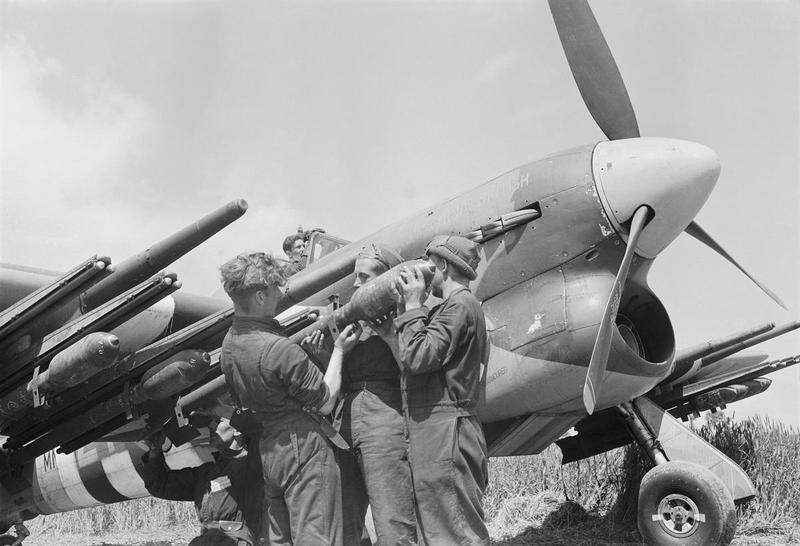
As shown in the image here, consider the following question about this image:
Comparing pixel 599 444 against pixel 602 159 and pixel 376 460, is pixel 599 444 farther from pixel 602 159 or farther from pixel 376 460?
pixel 376 460

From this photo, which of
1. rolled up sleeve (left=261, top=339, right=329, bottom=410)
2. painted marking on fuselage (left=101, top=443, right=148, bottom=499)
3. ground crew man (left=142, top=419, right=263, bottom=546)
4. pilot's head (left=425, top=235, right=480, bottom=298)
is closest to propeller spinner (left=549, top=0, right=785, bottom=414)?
pilot's head (left=425, top=235, right=480, bottom=298)

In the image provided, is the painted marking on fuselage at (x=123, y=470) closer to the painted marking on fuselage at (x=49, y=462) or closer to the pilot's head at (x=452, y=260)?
the painted marking on fuselage at (x=49, y=462)

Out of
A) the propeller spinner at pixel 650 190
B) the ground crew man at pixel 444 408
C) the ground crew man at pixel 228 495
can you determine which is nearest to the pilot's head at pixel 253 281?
the ground crew man at pixel 444 408

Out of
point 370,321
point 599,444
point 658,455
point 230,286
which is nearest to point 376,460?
point 370,321

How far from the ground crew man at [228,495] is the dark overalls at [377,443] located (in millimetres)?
1259

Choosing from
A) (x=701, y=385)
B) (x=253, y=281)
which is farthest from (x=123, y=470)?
(x=701, y=385)

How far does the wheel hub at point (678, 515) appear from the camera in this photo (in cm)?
626

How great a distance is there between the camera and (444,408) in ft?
11.9

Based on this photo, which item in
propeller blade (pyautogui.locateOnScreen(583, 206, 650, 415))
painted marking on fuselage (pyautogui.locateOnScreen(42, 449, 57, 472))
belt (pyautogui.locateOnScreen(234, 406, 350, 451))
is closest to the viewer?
belt (pyautogui.locateOnScreen(234, 406, 350, 451))

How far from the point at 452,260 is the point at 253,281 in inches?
39.1

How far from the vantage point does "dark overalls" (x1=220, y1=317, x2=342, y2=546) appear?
11.9 feet

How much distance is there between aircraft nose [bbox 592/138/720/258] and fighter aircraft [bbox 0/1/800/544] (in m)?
0.01

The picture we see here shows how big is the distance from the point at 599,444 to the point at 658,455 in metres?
1.46

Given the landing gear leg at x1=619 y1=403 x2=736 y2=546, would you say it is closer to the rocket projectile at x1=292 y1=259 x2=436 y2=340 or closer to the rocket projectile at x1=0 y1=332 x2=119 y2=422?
the rocket projectile at x1=292 y1=259 x2=436 y2=340
